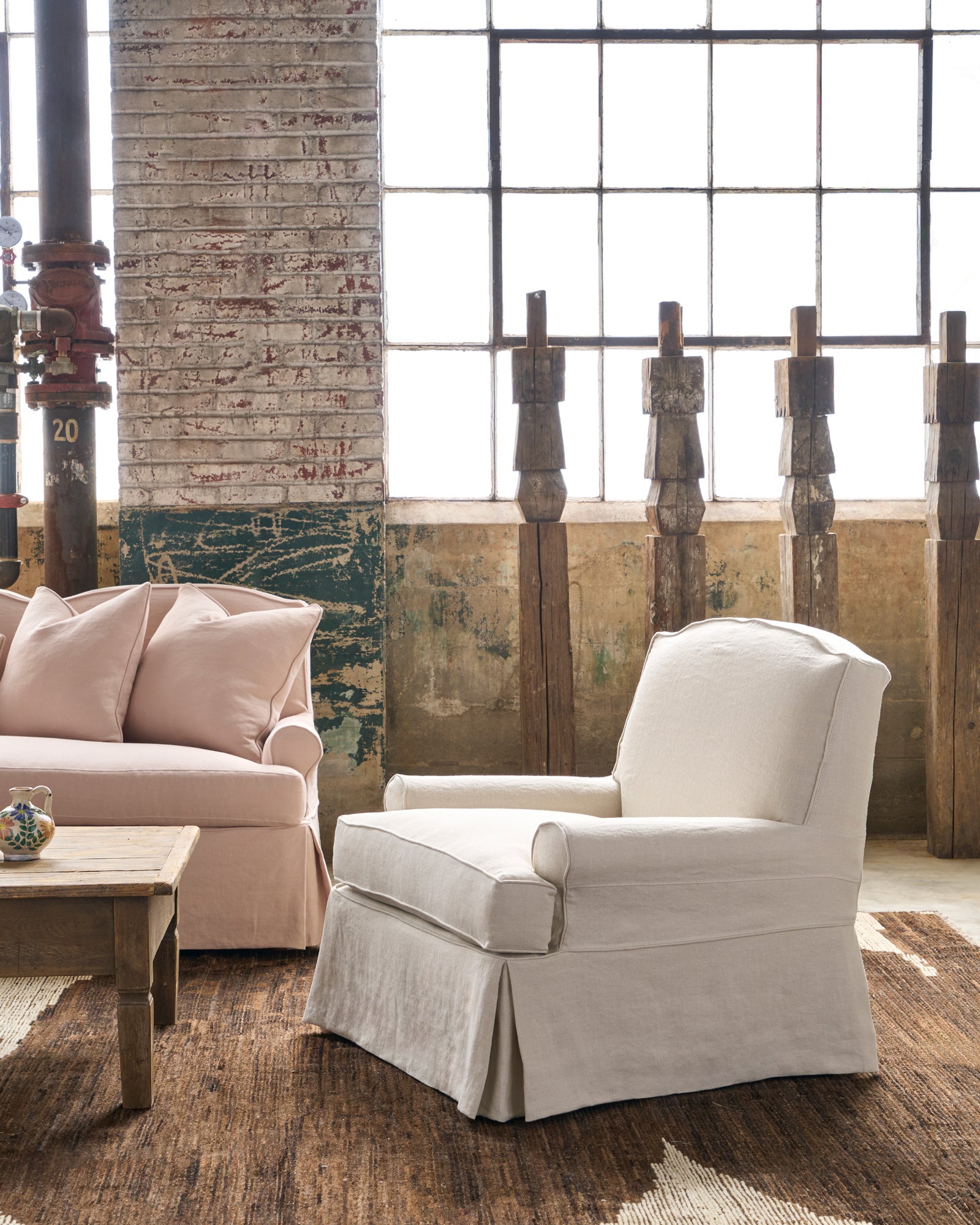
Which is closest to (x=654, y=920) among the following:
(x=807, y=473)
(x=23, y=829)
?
(x=23, y=829)

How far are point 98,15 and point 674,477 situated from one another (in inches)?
112

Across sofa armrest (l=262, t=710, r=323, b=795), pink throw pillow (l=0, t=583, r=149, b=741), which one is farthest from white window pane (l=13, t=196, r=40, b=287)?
sofa armrest (l=262, t=710, r=323, b=795)

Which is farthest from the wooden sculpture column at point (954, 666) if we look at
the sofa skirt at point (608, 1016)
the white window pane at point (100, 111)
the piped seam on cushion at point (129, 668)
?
the white window pane at point (100, 111)

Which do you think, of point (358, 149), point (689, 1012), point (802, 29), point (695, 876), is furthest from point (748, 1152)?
point (802, 29)

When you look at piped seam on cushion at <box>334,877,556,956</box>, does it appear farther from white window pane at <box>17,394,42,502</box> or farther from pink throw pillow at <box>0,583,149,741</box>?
white window pane at <box>17,394,42,502</box>

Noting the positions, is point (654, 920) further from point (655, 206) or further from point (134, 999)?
point (655, 206)

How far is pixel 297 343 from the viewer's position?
165 inches

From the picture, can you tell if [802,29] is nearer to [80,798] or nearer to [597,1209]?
[80,798]

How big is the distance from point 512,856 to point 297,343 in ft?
8.31

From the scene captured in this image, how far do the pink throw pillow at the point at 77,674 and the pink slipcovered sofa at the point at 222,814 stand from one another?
17 cm

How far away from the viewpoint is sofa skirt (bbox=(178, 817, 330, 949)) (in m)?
3.08

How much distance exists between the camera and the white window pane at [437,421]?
450 cm

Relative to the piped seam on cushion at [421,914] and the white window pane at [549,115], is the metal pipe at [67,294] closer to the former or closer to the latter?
the white window pane at [549,115]

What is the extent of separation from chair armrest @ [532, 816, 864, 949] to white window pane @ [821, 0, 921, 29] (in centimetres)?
352
